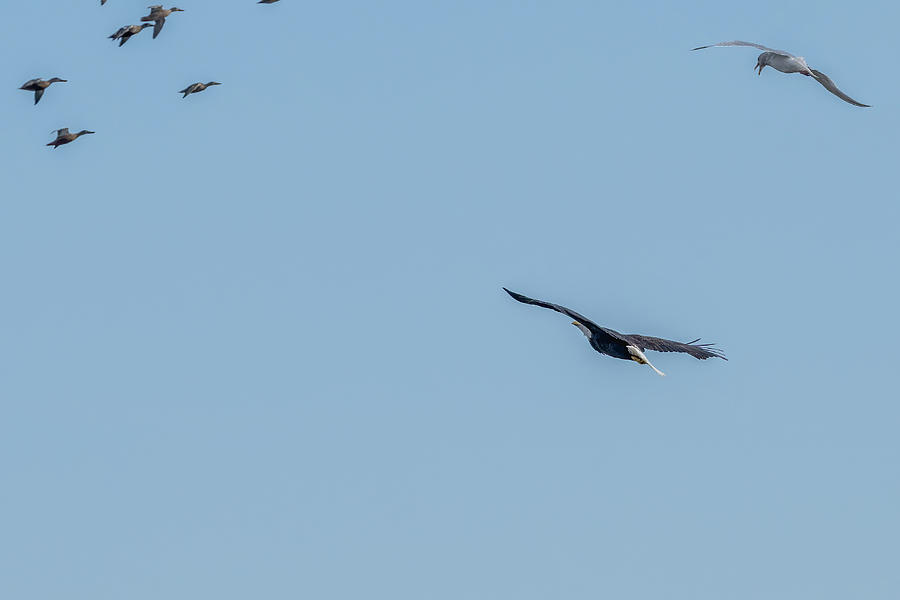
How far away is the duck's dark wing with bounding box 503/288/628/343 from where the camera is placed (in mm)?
73375

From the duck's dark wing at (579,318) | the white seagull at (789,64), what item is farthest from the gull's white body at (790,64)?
the duck's dark wing at (579,318)

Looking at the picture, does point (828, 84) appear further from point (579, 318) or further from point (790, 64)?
point (579, 318)

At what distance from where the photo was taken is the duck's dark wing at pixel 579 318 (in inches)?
2889

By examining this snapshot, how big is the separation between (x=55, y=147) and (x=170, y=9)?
9.19m

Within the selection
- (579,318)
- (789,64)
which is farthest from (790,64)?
(579,318)

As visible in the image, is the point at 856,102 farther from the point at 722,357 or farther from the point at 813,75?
the point at 722,357

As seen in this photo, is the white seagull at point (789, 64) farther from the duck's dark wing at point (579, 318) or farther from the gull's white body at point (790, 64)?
the duck's dark wing at point (579, 318)

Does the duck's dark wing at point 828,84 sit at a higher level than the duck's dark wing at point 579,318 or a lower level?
higher

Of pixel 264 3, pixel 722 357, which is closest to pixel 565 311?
pixel 722 357

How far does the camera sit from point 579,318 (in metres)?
73.2

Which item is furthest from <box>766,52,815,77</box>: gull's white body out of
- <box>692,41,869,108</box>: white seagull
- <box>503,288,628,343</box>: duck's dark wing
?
<box>503,288,628,343</box>: duck's dark wing

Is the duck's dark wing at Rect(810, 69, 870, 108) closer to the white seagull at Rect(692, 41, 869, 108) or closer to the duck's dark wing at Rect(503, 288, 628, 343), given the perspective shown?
the white seagull at Rect(692, 41, 869, 108)

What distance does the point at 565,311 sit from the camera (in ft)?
241

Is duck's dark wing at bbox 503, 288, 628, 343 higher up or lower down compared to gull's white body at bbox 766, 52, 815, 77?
lower down
